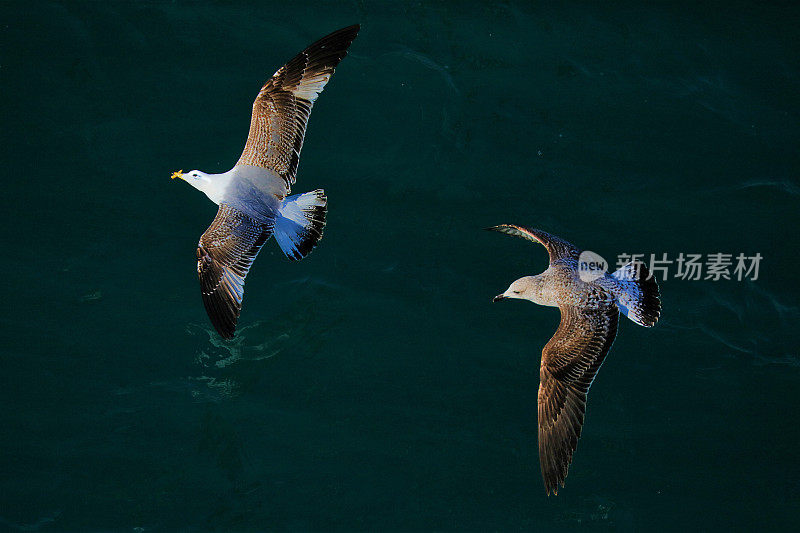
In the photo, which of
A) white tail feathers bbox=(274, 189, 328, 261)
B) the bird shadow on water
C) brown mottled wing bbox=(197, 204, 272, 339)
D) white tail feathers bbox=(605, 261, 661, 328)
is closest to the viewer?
white tail feathers bbox=(605, 261, 661, 328)

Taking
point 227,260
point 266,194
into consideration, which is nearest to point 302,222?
point 266,194

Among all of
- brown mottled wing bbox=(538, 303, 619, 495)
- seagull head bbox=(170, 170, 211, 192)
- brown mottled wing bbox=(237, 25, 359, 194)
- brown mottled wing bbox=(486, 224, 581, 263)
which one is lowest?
brown mottled wing bbox=(538, 303, 619, 495)

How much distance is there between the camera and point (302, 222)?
416 inches

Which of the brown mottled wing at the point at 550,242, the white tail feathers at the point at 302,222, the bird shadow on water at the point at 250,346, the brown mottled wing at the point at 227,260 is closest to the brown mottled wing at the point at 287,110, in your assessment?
the white tail feathers at the point at 302,222

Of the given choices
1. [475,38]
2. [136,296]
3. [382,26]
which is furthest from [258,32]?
[136,296]

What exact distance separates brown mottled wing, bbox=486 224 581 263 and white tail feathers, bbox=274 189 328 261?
1779 millimetres

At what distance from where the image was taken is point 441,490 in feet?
32.5

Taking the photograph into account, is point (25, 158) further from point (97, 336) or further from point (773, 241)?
point (773, 241)

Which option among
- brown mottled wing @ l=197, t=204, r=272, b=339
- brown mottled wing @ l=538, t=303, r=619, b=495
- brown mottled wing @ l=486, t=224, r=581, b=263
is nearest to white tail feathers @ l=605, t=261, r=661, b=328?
brown mottled wing @ l=538, t=303, r=619, b=495

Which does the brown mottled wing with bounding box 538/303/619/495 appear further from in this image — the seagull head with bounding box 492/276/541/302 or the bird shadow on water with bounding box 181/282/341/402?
the bird shadow on water with bounding box 181/282/341/402

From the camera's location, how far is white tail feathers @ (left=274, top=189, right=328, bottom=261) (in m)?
10.6

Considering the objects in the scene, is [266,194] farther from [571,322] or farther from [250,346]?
[571,322]

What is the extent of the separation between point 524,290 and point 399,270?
1.52 m

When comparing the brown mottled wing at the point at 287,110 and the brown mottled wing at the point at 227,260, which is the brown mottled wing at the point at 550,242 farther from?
the brown mottled wing at the point at 227,260
